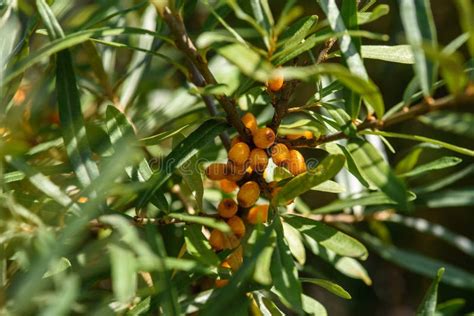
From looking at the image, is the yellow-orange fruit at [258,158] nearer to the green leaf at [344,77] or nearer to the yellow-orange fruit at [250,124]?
the yellow-orange fruit at [250,124]

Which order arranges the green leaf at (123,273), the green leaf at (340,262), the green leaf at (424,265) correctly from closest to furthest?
1. the green leaf at (123,273)
2. the green leaf at (340,262)
3. the green leaf at (424,265)

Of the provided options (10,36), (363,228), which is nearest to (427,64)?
(10,36)

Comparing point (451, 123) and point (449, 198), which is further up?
point (451, 123)

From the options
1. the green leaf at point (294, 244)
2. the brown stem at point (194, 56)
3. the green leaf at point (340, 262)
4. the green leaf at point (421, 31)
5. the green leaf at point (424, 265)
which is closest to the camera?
the green leaf at point (421, 31)

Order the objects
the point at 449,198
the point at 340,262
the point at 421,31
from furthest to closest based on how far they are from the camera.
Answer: the point at 449,198 < the point at 340,262 < the point at 421,31

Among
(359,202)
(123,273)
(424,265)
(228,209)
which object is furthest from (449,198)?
(123,273)

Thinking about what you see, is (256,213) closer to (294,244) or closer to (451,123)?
(294,244)

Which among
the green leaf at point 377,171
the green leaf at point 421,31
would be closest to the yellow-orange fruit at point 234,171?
the green leaf at point 377,171

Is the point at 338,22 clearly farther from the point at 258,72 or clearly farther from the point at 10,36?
the point at 10,36
